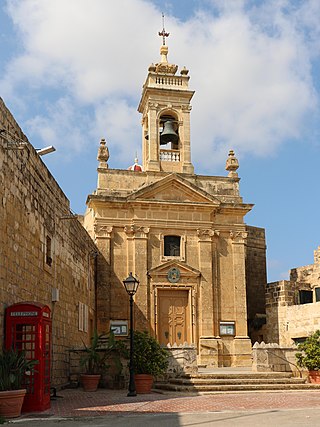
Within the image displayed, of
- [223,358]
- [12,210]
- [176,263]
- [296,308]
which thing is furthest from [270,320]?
[12,210]

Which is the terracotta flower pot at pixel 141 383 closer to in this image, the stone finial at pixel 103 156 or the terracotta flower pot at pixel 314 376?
the terracotta flower pot at pixel 314 376

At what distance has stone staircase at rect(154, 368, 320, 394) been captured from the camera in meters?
15.3

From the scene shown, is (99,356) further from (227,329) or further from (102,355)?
(227,329)

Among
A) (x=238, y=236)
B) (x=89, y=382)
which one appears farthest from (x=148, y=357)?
(x=238, y=236)

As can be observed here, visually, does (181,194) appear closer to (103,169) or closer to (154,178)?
(154,178)

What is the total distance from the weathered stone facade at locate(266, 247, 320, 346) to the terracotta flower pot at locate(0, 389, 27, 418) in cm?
1639

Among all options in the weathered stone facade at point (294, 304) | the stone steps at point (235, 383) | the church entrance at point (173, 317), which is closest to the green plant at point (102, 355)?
the stone steps at point (235, 383)

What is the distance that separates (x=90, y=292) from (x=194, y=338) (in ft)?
14.9

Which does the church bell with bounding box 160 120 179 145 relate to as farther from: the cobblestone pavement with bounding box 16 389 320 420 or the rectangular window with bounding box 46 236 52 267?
the cobblestone pavement with bounding box 16 389 320 420

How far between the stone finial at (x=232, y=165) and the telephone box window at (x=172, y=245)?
152 inches

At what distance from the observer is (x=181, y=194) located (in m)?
25.0

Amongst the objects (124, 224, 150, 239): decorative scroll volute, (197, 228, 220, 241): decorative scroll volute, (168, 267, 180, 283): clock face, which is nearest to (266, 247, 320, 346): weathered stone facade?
(197, 228, 220, 241): decorative scroll volute

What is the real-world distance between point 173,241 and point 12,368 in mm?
15469

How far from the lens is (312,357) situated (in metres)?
16.5
